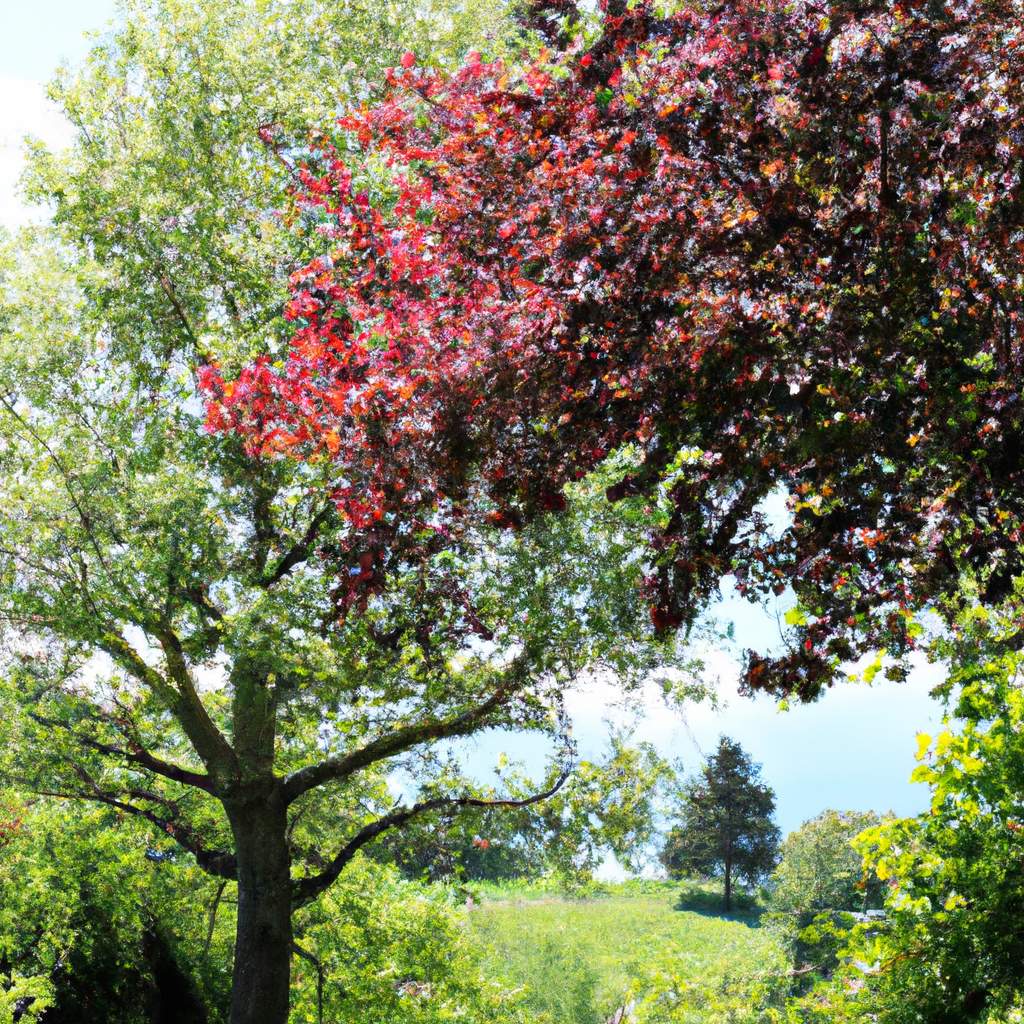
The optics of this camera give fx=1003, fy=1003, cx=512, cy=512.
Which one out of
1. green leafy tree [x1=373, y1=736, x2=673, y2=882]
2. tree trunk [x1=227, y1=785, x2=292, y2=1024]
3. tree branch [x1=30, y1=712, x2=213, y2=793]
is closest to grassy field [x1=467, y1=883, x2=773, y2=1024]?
green leafy tree [x1=373, y1=736, x2=673, y2=882]

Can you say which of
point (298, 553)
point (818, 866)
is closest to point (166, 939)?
point (298, 553)

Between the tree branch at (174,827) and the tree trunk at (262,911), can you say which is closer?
the tree trunk at (262,911)

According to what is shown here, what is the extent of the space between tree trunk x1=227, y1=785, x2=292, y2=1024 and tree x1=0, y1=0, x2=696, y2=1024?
0.02m

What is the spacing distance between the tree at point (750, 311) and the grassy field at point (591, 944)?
18.7ft

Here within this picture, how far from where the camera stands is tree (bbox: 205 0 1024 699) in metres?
3.28

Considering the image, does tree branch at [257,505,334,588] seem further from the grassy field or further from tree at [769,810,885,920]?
tree at [769,810,885,920]

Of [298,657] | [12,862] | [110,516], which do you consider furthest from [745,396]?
[12,862]

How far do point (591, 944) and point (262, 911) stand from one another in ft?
33.2

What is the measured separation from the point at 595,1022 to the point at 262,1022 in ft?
23.4

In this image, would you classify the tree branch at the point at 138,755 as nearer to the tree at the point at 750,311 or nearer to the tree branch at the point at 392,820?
the tree branch at the point at 392,820

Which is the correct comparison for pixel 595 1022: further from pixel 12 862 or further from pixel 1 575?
pixel 1 575

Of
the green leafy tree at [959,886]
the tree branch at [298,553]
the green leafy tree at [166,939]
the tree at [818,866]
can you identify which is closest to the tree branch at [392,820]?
the green leafy tree at [166,939]

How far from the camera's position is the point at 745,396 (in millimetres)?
3463

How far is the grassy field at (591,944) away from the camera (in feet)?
44.1
